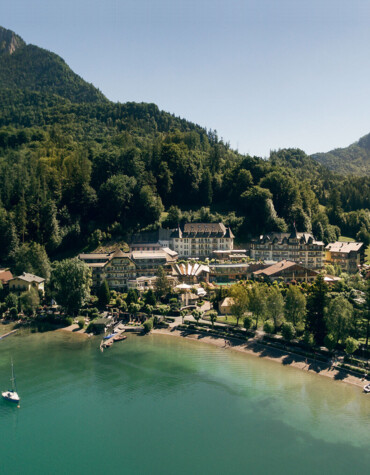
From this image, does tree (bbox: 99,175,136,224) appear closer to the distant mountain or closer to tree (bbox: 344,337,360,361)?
tree (bbox: 344,337,360,361)

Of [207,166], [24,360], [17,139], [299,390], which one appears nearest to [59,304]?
[24,360]

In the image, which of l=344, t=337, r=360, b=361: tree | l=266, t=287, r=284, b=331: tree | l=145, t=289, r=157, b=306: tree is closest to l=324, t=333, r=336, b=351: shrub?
l=344, t=337, r=360, b=361: tree

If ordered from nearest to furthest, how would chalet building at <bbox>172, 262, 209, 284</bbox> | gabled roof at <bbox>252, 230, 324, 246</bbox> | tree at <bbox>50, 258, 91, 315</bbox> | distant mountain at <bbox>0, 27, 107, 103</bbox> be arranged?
tree at <bbox>50, 258, 91, 315</bbox> < chalet building at <bbox>172, 262, 209, 284</bbox> < gabled roof at <bbox>252, 230, 324, 246</bbox> < distant mountain at <bbox>0, 27, 107, 103</bbox>

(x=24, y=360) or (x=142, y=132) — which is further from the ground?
(x=142, y=132)

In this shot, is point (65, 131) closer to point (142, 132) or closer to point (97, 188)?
point (142, 132)

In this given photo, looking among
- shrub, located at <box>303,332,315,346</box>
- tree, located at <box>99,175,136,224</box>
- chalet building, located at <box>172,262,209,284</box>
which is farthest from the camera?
tree, located at <box>99,175,136,224</box>

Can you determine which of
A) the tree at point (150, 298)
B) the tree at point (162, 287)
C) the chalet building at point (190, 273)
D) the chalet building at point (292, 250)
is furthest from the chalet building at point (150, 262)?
the chalet building at point (292, 250)
